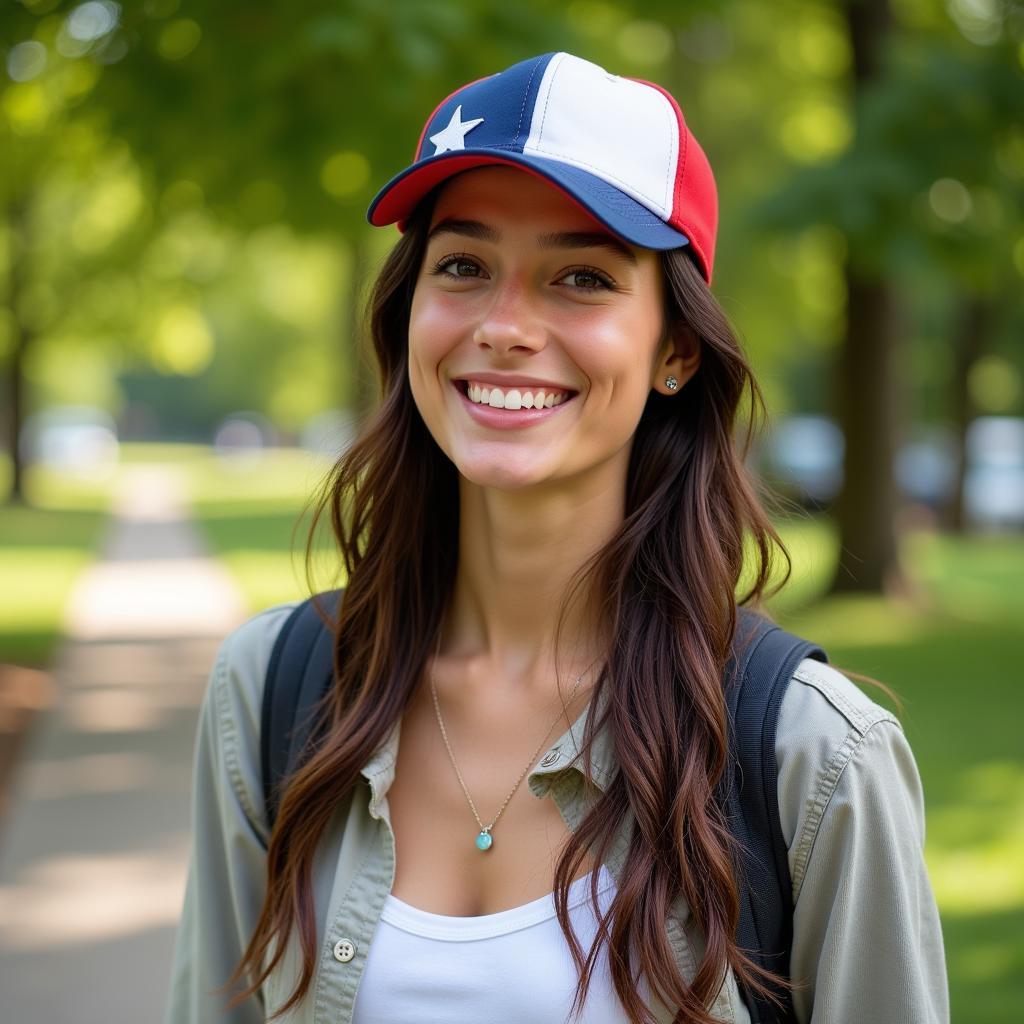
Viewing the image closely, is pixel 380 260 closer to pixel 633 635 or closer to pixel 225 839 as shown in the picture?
pixel 633 635

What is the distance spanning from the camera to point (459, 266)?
2125mm

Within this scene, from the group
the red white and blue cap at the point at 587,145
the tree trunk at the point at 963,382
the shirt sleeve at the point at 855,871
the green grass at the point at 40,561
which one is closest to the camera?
the shirt sleeve at the point at 855,871

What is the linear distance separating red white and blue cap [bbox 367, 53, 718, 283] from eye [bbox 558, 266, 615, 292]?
10 cm

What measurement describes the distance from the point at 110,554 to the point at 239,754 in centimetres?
1870

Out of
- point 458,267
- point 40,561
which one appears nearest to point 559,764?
point 458,267

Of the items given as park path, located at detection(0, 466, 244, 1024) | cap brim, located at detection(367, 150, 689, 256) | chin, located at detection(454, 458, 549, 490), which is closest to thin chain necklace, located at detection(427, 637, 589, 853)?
chin, located at detection(454, 458, 549, 490)

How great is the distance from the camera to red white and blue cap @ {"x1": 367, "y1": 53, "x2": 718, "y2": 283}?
1.98 metres

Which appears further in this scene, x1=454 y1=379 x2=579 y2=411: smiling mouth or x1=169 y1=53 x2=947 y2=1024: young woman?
x1=454 y1=379 x2=579 y2=411: smiling mouth

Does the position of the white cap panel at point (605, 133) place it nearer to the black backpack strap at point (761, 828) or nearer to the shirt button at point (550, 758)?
the black backpack strap at point (761, 828)

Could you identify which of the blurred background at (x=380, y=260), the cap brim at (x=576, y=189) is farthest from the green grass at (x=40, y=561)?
the cap brim at (x=576, y=189)

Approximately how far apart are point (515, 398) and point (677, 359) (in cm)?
31

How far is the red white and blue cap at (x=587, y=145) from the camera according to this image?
198 cm

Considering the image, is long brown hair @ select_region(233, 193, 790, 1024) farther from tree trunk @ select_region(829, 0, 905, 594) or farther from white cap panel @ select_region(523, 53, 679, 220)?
tree trunk @ select_region(829, 0, 905, 594)

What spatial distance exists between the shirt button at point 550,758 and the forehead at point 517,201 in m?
0.74
